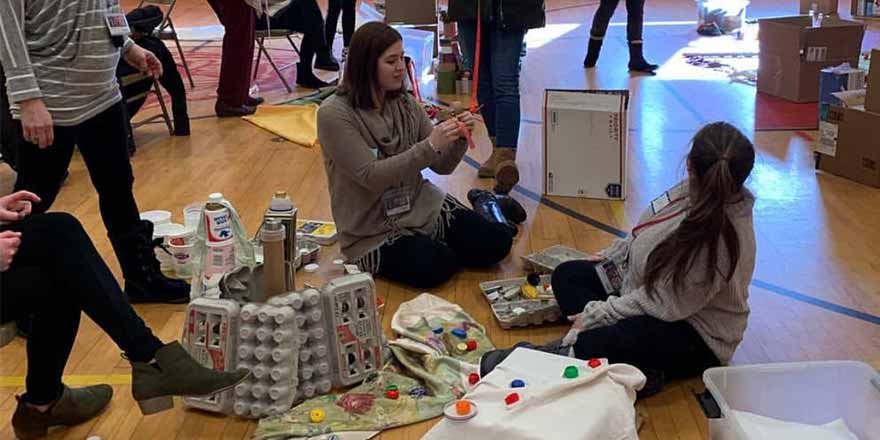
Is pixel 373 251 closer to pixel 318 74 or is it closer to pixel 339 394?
pixel 339 394

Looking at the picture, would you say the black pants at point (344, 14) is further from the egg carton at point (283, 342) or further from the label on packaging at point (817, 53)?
the egg carton at point (283, 342)

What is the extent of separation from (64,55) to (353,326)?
1.04 m

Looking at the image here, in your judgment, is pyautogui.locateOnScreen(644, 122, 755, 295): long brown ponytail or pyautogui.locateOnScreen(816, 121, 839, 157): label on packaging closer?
pyautogui.locateOnScreen(644, 122, 755, 295): long brown ponytail

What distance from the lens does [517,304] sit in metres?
2.84

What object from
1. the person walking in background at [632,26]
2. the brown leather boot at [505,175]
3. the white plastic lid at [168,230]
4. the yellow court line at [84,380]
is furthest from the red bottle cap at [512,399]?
the person walking in background at [632,26]

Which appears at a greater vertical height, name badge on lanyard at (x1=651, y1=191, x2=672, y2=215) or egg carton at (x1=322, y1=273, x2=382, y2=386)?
name badge on lanyard at (x1=651, y1=191, x2=672, y2=215)

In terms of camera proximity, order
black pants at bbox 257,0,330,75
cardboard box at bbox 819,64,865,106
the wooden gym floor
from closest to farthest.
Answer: the wooden gym floor, cardboard box at bbox 819,64,865,106, black pants at bbox 257,0,330,75

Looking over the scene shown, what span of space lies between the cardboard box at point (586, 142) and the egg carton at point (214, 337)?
6.26 feet

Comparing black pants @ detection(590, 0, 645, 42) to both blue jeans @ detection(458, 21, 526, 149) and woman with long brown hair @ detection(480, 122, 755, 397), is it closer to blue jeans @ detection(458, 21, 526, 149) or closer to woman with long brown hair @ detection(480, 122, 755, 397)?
blue jeans @ detection(458, 21, 526, 149)

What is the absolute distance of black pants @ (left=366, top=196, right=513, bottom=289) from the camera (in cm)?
301

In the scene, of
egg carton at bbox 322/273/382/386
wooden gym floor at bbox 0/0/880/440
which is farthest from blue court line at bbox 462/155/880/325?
egg carton at bbox 322/273/382/386

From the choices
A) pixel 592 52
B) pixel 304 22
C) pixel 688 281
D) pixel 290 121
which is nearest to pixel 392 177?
pixel 688 281

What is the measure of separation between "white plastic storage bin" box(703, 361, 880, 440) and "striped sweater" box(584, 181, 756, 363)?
19 centimetres

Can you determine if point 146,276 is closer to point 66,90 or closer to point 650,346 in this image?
point 66,90
